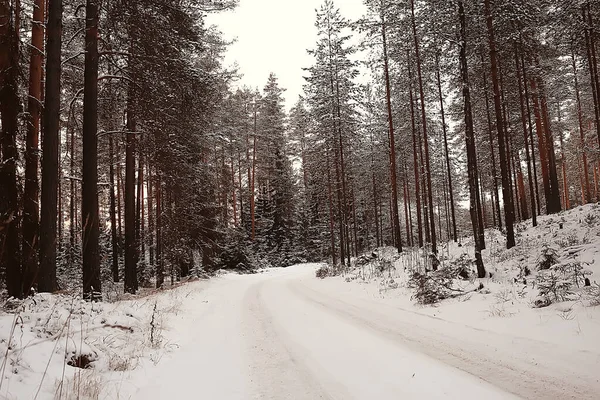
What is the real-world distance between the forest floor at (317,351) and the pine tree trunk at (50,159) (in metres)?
1.89

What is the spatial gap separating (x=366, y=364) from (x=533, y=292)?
204 inches

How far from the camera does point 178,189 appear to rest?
44.8 feet

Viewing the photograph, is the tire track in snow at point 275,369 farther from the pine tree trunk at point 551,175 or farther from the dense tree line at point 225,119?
the pine tree trunk at point 551,175

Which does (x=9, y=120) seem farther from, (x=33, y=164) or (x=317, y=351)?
(x=317, y=351)

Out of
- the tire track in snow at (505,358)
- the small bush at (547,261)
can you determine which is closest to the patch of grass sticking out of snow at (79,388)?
the tire track in snow at (505,358)

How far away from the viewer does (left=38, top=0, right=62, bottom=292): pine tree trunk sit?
736cm

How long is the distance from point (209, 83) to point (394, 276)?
10.6 meters

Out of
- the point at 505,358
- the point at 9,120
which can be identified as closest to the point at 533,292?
the point at 505,358

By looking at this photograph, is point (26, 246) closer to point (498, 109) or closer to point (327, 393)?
point (327, 393)

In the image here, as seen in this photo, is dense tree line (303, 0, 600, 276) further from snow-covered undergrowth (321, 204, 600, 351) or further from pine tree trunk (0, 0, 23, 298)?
pine tree trunk (0, 0, 23, 298)

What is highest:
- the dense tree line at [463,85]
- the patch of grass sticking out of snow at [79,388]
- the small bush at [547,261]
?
the dense tree line at [463,85]

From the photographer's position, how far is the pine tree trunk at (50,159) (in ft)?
24.1

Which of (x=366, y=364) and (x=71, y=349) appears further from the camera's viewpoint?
(x=366, y=364)

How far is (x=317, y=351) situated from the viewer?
16.8ft
